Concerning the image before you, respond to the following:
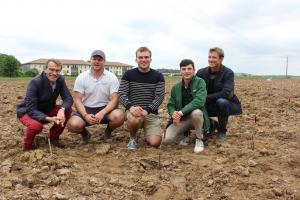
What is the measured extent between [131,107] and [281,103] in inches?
268

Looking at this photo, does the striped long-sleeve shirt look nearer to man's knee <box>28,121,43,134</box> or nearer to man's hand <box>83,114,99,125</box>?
man's hand <box>83,114,99,125</box>

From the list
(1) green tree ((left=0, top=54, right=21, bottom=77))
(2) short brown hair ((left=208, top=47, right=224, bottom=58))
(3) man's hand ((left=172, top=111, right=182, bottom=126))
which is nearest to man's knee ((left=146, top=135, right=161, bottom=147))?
(3) man's hand ((left=172, top=111, right=182, bottom=126))

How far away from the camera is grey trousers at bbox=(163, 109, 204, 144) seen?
5949 millimetres

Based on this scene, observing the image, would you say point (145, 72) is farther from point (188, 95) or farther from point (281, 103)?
point (281, 103)

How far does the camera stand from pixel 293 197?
4141 millimetres

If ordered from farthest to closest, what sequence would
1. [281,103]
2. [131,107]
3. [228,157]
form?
1. [281,103]
2. [131,107]
3. [228,157]

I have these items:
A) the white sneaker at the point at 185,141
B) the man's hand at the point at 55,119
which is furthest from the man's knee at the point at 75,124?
the white sneaker at the point at 185,141

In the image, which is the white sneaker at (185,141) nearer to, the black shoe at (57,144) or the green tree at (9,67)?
the black shoe at (57,144)

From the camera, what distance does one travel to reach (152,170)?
511 centimetres

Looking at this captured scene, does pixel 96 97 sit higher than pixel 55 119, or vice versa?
pixel 96 97

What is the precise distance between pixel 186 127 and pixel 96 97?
4.90 ft

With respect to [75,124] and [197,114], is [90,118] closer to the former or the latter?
[75,124]

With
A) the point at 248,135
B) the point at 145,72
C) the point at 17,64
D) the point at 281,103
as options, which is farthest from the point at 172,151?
the point at 17,64

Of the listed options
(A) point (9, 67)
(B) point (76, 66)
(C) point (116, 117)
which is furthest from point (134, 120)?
(B) point (76, 66)
